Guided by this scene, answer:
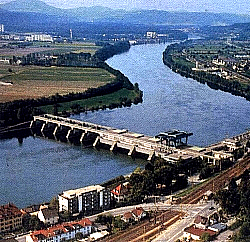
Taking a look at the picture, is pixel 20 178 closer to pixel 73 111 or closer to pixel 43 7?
pixel 73 111

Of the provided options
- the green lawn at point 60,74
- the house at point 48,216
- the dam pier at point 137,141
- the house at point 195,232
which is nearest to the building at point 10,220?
the house at point 48,216

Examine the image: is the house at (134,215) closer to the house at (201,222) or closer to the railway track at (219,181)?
the house at (201,222)

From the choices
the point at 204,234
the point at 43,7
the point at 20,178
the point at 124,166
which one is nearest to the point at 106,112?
the point at 124,166

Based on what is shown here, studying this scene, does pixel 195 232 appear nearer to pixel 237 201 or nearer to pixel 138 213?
pixel 138 213

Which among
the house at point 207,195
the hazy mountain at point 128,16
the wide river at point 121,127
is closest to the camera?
the house at point 207,195

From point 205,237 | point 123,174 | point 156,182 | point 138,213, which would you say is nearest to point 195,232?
point 205,237

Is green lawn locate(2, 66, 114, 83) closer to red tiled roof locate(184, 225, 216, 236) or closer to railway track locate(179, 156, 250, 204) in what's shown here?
railway track locate(179, 156, 250, 204)
